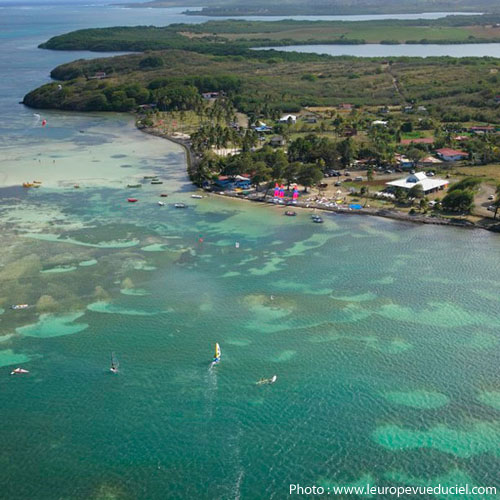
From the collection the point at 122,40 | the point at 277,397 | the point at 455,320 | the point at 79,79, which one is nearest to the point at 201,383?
the point at 277,397

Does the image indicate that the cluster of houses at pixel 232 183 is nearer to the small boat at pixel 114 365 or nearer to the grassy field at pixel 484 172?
the grassy field at pixel 484 172

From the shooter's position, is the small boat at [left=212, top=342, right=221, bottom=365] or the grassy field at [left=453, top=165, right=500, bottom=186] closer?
the small boat at [left=212, top=342, right=221, bottom=365]

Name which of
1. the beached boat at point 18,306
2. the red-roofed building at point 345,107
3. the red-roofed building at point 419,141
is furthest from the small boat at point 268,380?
the red-roofed building at point 345,107

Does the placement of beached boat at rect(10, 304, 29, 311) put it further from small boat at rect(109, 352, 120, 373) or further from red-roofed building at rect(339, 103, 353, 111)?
red-roofed building at rect(339, 103, 353, 111)

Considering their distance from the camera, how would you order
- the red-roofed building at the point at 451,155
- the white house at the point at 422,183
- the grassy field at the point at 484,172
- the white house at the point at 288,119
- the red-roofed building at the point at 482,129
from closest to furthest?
the white house at the point at 422,183 → the grassy field at the point at 484,172 → the red-roofed building at the point at 451,155 → the red-roofed building at the point at 482,129 → the white house at the point at 288,119

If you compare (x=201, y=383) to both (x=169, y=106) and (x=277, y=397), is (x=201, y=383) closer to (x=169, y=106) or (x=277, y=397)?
(x=277, y=397)

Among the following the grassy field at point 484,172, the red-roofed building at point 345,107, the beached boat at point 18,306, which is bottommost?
the red-roofed building at point 345,107

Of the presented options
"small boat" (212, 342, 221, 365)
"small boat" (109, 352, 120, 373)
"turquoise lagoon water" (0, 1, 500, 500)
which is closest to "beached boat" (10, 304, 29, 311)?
"turquoise lagoon water" (0, 1, 500, 500)
